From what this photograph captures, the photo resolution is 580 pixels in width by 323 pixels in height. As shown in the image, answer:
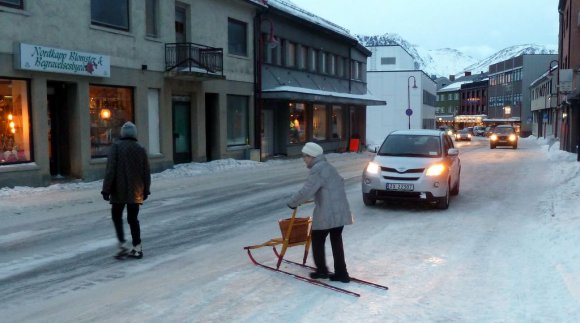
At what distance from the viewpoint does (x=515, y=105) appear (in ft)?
316

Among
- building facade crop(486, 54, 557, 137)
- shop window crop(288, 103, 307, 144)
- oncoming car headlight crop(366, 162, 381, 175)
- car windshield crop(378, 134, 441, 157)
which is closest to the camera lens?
oncoming car headlight crop(366, 162, 381, 175)

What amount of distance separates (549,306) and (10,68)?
13312 millimetres

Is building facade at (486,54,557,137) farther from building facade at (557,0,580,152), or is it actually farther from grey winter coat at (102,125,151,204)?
grey winter coat at (102,125,151,204)

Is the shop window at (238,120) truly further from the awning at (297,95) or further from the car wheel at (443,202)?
the car wheel at (443,202)

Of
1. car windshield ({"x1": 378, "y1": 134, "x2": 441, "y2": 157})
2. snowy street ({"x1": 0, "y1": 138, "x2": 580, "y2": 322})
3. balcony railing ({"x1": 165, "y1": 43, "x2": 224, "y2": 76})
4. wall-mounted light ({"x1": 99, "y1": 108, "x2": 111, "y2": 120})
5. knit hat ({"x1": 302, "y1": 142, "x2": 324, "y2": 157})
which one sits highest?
balcony railing ({"x1": 165, "y1": 43, "x2": 224, "y2": 76})

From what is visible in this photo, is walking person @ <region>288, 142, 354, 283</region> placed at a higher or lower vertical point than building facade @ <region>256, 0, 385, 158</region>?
lower

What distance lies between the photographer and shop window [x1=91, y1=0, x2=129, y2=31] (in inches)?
645

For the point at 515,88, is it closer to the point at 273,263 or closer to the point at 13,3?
the point at 13,3

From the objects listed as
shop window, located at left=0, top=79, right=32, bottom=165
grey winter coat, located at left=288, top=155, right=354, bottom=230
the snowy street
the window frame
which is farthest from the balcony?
grey winter coat, located at left=288, top=155, right=354, bottom=230

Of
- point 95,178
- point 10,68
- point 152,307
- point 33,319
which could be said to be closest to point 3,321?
point 33,319

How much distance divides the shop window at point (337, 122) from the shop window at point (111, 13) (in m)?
18.8

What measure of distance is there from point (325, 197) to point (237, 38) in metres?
19.5

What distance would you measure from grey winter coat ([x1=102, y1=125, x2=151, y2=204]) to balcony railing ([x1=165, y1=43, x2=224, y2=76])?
1220 centimetres

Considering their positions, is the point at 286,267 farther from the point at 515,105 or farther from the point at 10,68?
the point at 515,105
